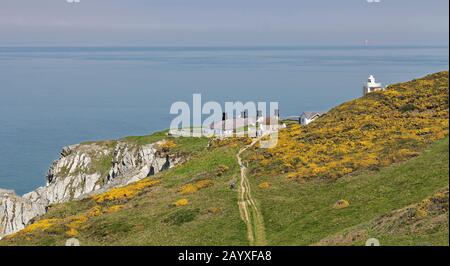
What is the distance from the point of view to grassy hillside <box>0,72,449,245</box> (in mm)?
38812

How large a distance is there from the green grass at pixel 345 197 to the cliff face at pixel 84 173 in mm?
44491

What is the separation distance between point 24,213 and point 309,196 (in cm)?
6394

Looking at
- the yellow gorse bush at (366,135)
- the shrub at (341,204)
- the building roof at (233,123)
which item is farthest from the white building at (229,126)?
the shrub at (341,204)

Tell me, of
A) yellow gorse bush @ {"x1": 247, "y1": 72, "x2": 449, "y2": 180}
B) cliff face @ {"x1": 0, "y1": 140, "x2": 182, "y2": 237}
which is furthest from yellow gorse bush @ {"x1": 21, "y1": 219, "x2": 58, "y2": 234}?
cliff face @ {"x1": 0, "y1": 140, "x2": 182, "y2": 237}

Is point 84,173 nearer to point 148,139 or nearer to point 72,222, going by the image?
point 148,139

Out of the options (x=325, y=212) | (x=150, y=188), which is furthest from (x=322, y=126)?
(x=325, y=212)

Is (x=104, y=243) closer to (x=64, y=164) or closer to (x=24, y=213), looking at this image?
(x=24, y=213)

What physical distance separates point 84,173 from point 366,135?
230 feet

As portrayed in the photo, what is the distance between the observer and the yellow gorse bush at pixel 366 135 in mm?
54094

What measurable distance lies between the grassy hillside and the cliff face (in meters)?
25.9

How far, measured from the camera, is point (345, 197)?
1801 inches

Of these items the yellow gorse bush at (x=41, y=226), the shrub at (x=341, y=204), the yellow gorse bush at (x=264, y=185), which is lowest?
the yellow gorse bush at (x=41, y=226)

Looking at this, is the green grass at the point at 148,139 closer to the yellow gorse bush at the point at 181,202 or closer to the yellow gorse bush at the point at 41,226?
the yellow gorse bush at the point at 41,226

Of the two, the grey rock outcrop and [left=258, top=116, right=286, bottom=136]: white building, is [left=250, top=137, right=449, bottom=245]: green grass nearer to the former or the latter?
[left=258, top=116, right=286, bottom=136]: white building
